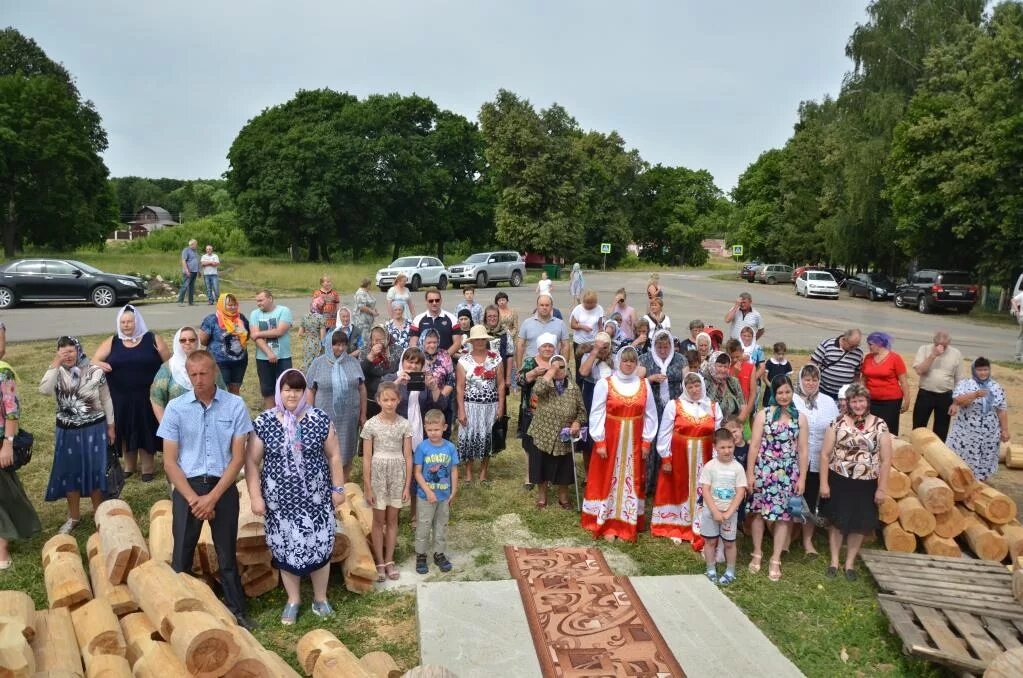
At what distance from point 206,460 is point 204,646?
1446 mm

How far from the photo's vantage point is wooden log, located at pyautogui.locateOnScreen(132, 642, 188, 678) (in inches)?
142

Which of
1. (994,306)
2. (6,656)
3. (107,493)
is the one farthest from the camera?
(994,306)

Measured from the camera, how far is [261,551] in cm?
532

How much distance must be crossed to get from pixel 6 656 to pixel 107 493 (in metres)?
3.25

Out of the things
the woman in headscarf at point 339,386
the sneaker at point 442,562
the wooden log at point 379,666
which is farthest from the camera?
the woman in headscarf at point 339,386

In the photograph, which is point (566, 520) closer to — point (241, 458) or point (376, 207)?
point (241, 458)

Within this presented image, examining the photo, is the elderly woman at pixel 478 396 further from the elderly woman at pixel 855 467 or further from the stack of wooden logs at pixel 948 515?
the stack of wooden logs at pixel 948 515

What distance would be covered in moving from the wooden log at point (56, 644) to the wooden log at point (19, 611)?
0.06m

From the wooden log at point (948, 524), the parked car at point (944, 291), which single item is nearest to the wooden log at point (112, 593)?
the wooden log at point (948, 524)

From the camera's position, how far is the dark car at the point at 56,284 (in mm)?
20203

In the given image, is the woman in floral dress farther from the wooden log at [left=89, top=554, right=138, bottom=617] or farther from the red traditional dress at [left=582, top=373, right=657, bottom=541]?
the wooden log at [left=89, top=554, right=138, bottom=617]

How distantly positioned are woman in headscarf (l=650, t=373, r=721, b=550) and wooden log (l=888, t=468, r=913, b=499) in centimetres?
173

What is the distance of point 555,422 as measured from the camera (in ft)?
23.2

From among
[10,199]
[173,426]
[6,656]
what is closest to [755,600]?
[173,426]
